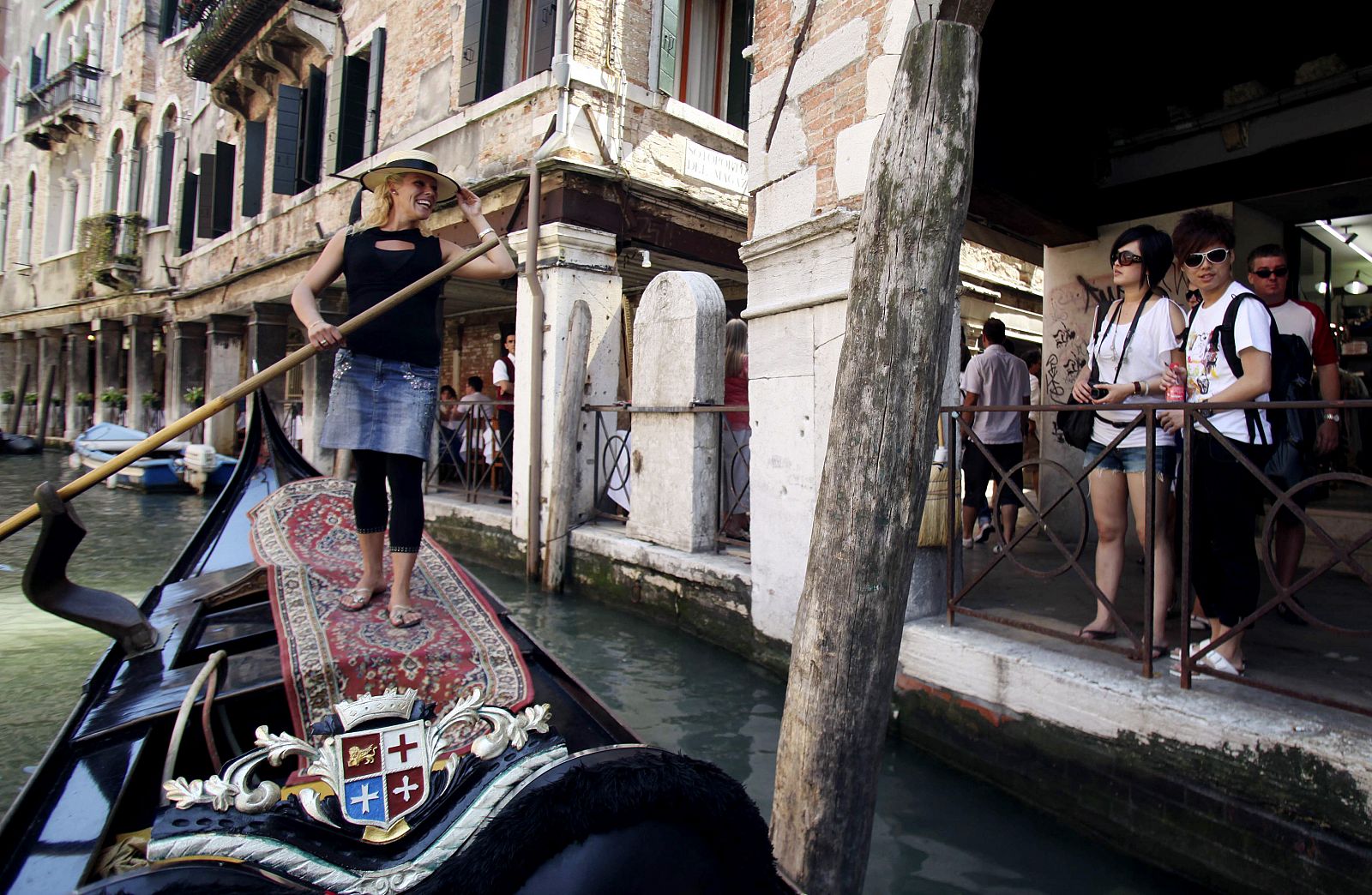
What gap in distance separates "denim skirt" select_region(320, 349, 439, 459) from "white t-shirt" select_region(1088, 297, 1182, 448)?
2.17 meters

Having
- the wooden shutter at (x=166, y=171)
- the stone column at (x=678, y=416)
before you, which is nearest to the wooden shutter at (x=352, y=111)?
the stone column at (x=678, y=416)

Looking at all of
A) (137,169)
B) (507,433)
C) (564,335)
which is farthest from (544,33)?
(137,169)

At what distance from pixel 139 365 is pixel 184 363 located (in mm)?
3126

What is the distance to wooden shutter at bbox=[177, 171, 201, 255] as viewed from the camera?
14.2 metres

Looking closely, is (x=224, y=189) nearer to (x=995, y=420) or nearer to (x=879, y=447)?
(x=995, y=420)

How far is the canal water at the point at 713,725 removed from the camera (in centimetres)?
236

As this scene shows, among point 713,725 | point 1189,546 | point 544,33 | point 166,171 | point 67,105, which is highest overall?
point 67,105

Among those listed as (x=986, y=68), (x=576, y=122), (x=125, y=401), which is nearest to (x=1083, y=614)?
(x=986, y=68)

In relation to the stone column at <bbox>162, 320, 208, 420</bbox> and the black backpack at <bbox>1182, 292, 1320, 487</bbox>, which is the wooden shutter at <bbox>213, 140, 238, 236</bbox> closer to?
the stone column at <bbox>162, 320, 208, 420</bbox>

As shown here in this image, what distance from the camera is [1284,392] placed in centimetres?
273

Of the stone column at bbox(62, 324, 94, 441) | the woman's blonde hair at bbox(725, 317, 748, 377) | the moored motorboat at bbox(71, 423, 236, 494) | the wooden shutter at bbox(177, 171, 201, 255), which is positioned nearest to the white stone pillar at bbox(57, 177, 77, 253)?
the stone column at bbox(62, 324, 94, 441)

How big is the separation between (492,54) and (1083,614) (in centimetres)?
657

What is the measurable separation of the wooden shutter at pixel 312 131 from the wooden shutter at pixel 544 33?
14.7ft

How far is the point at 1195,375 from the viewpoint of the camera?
8.77 ft
